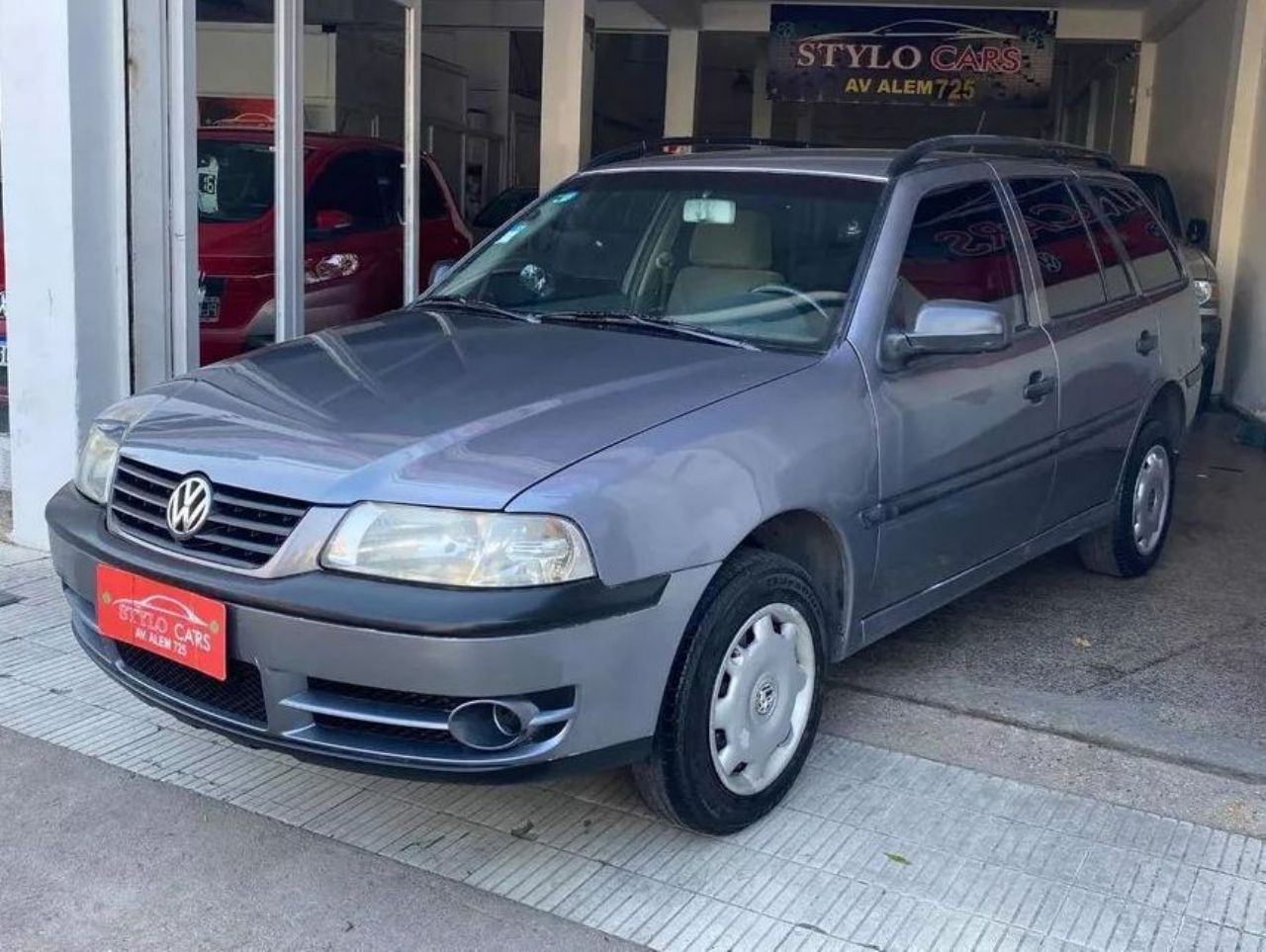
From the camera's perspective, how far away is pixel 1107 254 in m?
5.31

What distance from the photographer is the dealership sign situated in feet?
46.1

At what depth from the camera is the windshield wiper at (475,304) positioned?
4.16m

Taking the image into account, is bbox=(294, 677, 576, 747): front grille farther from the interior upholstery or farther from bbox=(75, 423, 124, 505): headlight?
the interior upholstery

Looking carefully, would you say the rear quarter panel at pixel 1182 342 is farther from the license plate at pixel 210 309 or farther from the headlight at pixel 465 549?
the license plate at pixel 210 309


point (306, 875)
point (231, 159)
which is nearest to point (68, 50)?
point (231, 159)

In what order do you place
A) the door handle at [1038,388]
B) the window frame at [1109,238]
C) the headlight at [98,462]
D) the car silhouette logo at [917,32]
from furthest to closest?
1. the car silhouette logo at [917,32]
2. the window frame at [1109,238]
3. the door handle at [1038,388]
4. the headlight at [98,462]

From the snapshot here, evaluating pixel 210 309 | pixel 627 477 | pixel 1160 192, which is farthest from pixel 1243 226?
pixel 627 477

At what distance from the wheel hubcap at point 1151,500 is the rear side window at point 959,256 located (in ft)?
4.73

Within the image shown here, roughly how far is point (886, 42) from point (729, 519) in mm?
12386

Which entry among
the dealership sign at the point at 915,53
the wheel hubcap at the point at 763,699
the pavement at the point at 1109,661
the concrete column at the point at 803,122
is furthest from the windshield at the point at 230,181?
the concrete column at the point at 803,122

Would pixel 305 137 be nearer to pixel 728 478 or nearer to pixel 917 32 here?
pixel 728 478

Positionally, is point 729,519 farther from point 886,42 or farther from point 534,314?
point 886,42

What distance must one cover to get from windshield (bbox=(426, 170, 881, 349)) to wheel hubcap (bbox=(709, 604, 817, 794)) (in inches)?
32.8

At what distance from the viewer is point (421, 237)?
8.89 metres
